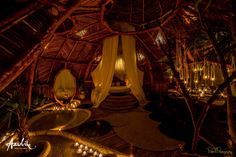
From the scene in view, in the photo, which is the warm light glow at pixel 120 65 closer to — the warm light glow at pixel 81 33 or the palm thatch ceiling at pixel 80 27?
the palm thatch ceiling at pixel 80 27

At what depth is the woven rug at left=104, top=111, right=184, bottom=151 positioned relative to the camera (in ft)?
11.6

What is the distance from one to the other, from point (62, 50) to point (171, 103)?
538cm

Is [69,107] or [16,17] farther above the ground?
[16,17]

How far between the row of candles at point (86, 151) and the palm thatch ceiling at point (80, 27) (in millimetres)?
2099

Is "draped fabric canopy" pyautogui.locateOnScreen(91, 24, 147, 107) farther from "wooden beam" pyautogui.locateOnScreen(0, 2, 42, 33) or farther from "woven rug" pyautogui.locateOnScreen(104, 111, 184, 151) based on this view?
"wooden beam" pyautogui.locateOnScreen(0, 2, 42, 33)

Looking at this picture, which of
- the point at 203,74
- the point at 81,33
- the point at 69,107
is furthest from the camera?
the point at 69,107

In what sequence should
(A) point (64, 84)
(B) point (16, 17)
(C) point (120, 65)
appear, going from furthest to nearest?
(C) point (120, 65), (A) point (64, 84), (B) point (16, 17)

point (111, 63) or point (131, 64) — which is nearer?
point (111, 63)

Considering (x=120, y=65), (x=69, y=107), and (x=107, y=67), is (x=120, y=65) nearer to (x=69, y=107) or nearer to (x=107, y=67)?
(x=107, y=67)

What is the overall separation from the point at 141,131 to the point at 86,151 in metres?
1.66

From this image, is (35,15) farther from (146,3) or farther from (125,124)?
(125,124)

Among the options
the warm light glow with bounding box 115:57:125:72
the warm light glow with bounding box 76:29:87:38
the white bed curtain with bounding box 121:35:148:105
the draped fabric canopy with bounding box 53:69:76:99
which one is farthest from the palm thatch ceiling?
the warm light glow with bounding box 115:57:125:72

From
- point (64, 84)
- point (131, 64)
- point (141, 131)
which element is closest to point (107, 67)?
point (131, 64)

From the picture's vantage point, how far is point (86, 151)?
332 centimetres
